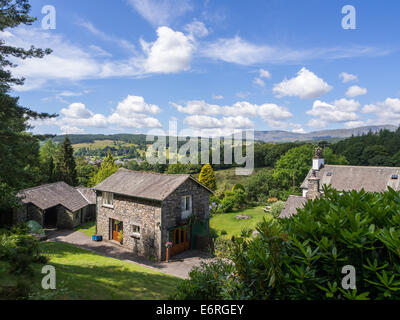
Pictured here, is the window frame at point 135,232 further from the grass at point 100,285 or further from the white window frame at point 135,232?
the grass at point 100,285

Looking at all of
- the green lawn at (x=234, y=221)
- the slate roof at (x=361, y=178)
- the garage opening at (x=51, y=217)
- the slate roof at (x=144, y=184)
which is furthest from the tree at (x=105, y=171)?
the slate roof at (x=361, y=178)

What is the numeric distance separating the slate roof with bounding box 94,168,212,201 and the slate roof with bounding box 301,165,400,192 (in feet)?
58.6

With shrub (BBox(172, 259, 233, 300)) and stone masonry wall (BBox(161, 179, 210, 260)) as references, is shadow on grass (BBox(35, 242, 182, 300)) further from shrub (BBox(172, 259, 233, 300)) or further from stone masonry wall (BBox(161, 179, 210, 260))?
stone masonry wall (BBox(161, 179, 210, 260))

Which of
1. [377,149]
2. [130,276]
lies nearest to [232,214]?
[130,276]

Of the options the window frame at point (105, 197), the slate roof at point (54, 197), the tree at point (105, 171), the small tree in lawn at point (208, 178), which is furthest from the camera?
the small tree in lawn at point (208, 178)

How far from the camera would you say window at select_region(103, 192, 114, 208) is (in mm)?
20572

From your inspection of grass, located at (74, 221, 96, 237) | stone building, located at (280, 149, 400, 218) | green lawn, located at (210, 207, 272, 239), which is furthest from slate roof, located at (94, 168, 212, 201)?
stone building, located at (280, 149, 400, 218)

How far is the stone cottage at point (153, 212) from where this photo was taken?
17453mm

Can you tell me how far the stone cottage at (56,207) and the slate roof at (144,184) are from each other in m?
7.07

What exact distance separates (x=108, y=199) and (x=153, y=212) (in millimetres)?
5783

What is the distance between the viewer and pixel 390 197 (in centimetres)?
468

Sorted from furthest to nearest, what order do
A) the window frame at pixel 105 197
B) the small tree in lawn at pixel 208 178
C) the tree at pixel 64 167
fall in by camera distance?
1. the small tree in lawn at pixel 208 178
2. the tree at pixel 64 167
3. the window frame at pixel 105 197

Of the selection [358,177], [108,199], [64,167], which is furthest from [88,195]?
[358,177]
